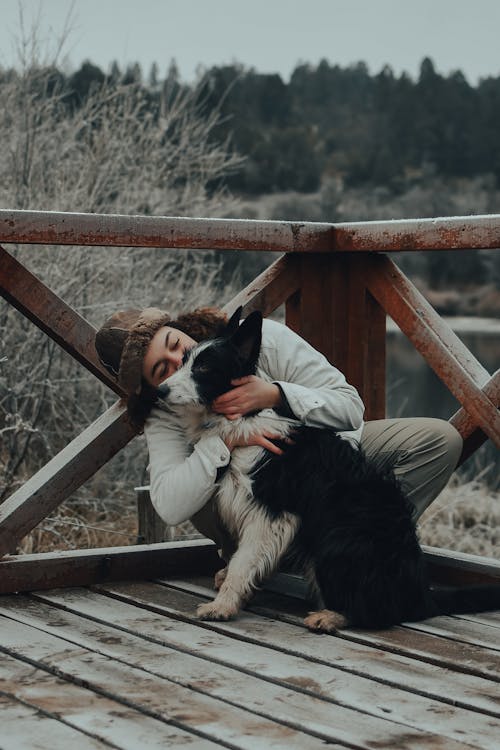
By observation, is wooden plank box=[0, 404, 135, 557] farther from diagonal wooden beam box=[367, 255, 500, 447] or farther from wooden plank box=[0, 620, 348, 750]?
diagonal wooden beam box=[367, 255, 500, 447]

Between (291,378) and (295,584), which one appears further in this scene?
(295,584)

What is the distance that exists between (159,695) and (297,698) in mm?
322

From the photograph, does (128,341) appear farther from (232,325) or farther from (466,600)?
(466,600)

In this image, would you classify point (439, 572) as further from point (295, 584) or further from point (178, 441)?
point (178, 441)

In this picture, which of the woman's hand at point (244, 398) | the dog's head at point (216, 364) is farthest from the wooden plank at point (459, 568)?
the dog's head at point (216, 364)

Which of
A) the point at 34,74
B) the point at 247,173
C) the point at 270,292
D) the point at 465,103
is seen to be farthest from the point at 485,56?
the point at 270,292

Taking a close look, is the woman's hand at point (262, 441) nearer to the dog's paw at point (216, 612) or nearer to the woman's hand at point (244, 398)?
the woman's hand at point (244, 398)

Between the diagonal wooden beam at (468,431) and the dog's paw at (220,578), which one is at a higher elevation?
the diagonal wooden beam at (468,431)

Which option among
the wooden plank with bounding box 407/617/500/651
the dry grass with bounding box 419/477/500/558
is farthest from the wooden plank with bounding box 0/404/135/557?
the dry grass with bounding box 419/477/500/558

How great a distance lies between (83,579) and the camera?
3.71 m

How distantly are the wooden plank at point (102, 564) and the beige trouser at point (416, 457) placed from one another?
0.28 meters

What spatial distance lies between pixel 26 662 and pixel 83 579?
35.3 inches

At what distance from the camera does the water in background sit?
462 inches

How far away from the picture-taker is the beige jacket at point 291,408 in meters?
3.26
